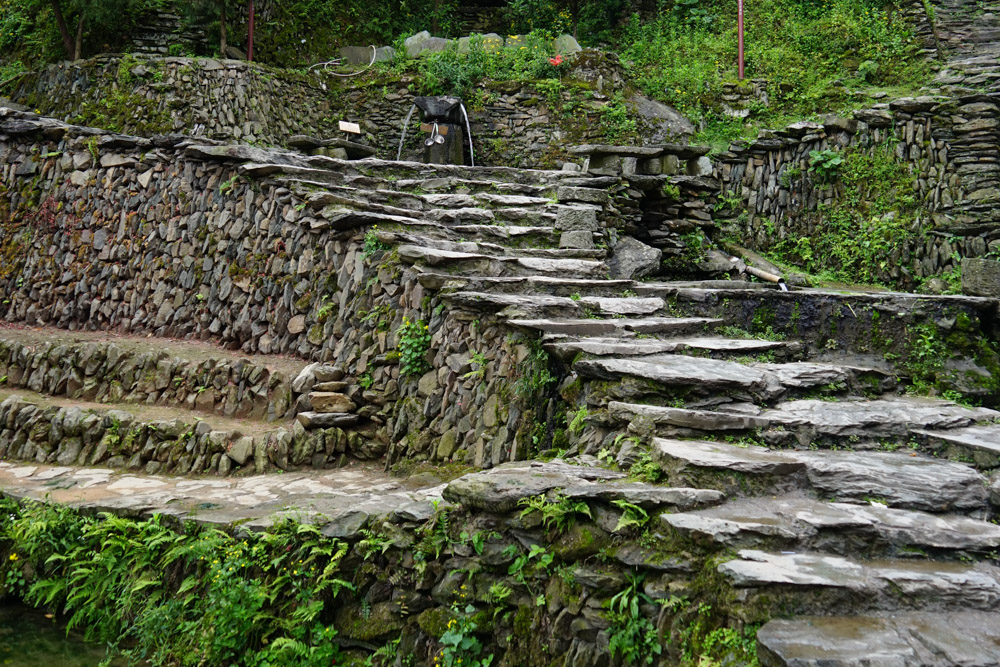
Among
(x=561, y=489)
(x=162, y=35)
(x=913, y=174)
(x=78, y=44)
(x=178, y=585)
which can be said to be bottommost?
(x=178, y=585)

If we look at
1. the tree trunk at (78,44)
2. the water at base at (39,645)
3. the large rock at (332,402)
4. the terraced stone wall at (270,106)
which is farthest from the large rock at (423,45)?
the water at base at (39,645)

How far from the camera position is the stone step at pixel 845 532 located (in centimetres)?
305

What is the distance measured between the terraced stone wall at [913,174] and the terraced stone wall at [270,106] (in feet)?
7.93

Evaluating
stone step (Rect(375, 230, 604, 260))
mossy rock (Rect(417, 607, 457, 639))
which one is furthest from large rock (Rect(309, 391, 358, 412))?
mossy rock (Rect(417, 607, 457, 639))

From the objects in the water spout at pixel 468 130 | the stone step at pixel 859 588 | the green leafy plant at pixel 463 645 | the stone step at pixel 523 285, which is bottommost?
the green leafy plant at pixel 463 645

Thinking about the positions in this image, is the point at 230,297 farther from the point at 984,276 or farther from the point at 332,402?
the point at 984,276

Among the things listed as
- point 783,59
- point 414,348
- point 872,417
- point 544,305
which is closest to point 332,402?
point 414,348

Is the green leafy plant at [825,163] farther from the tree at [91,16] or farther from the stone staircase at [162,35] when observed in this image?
the tree at [91,16]

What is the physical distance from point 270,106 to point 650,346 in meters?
10.3

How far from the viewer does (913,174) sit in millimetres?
10031

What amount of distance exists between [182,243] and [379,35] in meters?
9.21

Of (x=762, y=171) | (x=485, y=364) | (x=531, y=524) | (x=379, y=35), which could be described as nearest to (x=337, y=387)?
(x=485, y=364)

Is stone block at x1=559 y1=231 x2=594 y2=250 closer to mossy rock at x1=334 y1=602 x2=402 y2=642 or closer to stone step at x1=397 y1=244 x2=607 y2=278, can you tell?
stone step at x1=397 y1=244 x2=607 y2=278

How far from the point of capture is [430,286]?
21.1ft
